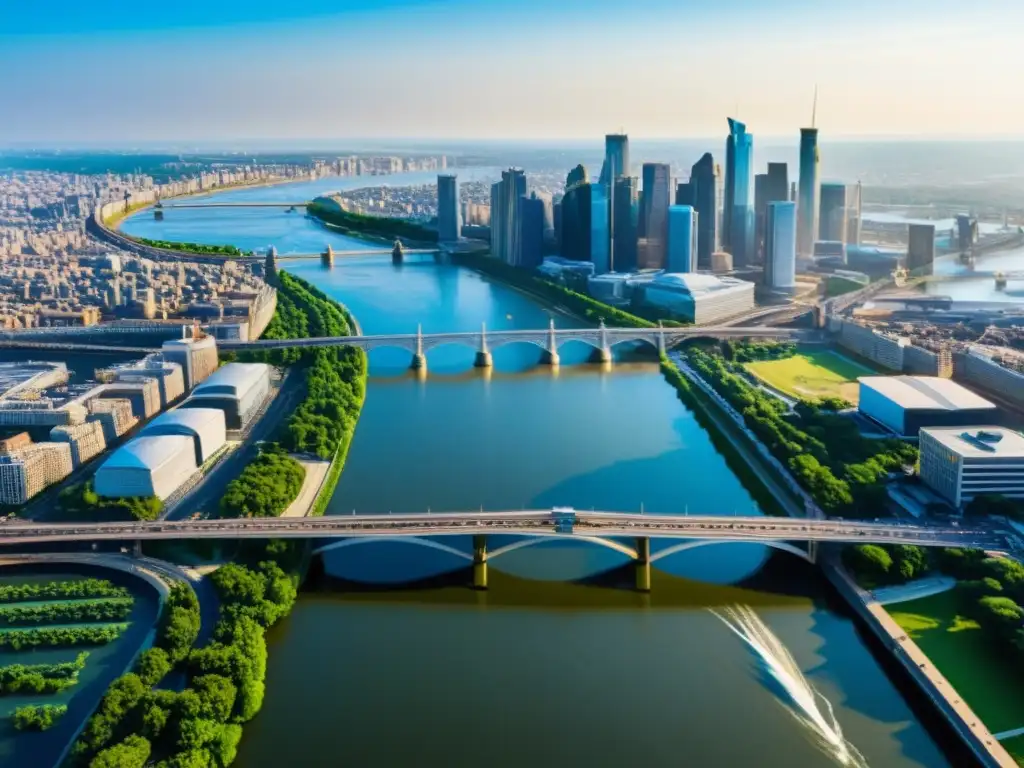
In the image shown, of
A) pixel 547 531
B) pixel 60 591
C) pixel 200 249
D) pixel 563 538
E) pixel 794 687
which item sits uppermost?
pixel 200 249

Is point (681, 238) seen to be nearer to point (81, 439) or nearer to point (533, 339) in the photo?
point (533, 339)

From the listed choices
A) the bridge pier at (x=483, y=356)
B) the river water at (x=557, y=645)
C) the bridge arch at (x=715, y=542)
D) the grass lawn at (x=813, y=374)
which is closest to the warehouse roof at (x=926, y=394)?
the grass lawn at (x=813, y=374)

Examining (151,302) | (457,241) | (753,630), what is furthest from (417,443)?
(457,241)

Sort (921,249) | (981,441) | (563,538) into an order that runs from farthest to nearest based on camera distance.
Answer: (921,249) → (981,441) → (563,538)

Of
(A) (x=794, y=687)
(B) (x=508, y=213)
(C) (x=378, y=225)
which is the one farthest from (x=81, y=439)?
(C) (x=378, y=225)

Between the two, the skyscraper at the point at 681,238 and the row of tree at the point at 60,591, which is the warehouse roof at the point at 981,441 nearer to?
the row of tree at the point at 60,591

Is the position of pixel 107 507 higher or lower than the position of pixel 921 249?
lower

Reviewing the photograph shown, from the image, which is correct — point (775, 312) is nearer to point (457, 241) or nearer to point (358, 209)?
point (457, 241)
